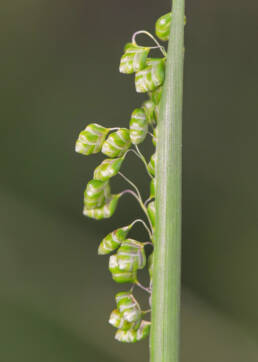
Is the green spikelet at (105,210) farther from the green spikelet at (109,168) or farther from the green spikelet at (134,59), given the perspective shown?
the green spikelet at (134,59)

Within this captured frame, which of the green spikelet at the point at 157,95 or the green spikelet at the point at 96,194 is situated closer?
the green spikelet at the point at 157,95

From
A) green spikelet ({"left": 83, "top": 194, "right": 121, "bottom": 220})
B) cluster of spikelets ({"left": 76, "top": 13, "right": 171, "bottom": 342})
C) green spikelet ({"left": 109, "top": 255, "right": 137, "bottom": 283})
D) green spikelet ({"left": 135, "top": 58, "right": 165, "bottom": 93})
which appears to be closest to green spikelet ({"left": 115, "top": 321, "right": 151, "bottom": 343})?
cluster of spikelets ({"left": 76, "top": 13, "right": 171, "bottom": 342})

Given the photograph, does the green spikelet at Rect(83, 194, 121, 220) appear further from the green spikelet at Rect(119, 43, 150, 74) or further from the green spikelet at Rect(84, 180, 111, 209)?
the green spikelet at Rect(119, 43, 150, 74)

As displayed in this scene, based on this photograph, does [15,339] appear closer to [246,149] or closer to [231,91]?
[246,149]

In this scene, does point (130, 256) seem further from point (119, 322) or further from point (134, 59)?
point (134, 59)

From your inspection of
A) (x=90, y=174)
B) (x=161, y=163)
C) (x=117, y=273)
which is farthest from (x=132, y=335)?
(x=90, y=174)

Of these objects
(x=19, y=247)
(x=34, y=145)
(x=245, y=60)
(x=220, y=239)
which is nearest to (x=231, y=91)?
(x=245, y=60)

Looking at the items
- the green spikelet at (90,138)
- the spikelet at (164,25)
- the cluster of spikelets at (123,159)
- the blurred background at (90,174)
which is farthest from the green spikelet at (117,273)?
the blurred background at (90,174)
